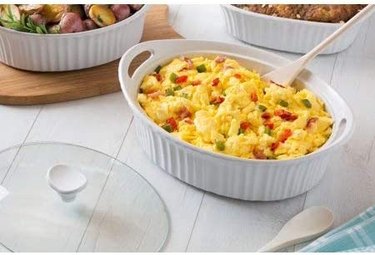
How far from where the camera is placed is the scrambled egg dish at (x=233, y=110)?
1.97 m

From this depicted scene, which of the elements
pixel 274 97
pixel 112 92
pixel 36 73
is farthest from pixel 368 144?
pixel 36 73

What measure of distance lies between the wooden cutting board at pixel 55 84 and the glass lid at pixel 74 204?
25 cm

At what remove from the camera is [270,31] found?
2.50m

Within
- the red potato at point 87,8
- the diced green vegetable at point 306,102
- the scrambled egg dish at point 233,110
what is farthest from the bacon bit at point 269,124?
the red potato at point 87,8

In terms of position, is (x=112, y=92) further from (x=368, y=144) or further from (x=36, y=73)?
(x=368, y=144)

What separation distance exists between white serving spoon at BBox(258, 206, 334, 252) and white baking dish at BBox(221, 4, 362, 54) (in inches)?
25.9

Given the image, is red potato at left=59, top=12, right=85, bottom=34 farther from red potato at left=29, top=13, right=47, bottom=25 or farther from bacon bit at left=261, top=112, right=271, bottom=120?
bacon bit at left=261, top=112, right=271, bottom=120

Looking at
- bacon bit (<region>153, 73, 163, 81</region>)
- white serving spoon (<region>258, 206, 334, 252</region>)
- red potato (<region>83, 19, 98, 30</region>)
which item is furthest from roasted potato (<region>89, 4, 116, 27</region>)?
white serving spoon (<region>258, 206, 334, 252</region>)

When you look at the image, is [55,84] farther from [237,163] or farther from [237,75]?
[237,163]

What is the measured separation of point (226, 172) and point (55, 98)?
561mm

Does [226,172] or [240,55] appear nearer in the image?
[226,172]

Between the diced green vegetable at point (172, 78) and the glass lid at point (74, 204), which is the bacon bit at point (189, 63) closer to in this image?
the diced green vegetable at point (172, 78)

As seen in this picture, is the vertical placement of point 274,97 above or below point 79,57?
above

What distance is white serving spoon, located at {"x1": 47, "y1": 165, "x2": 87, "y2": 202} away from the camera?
6.14 ft
